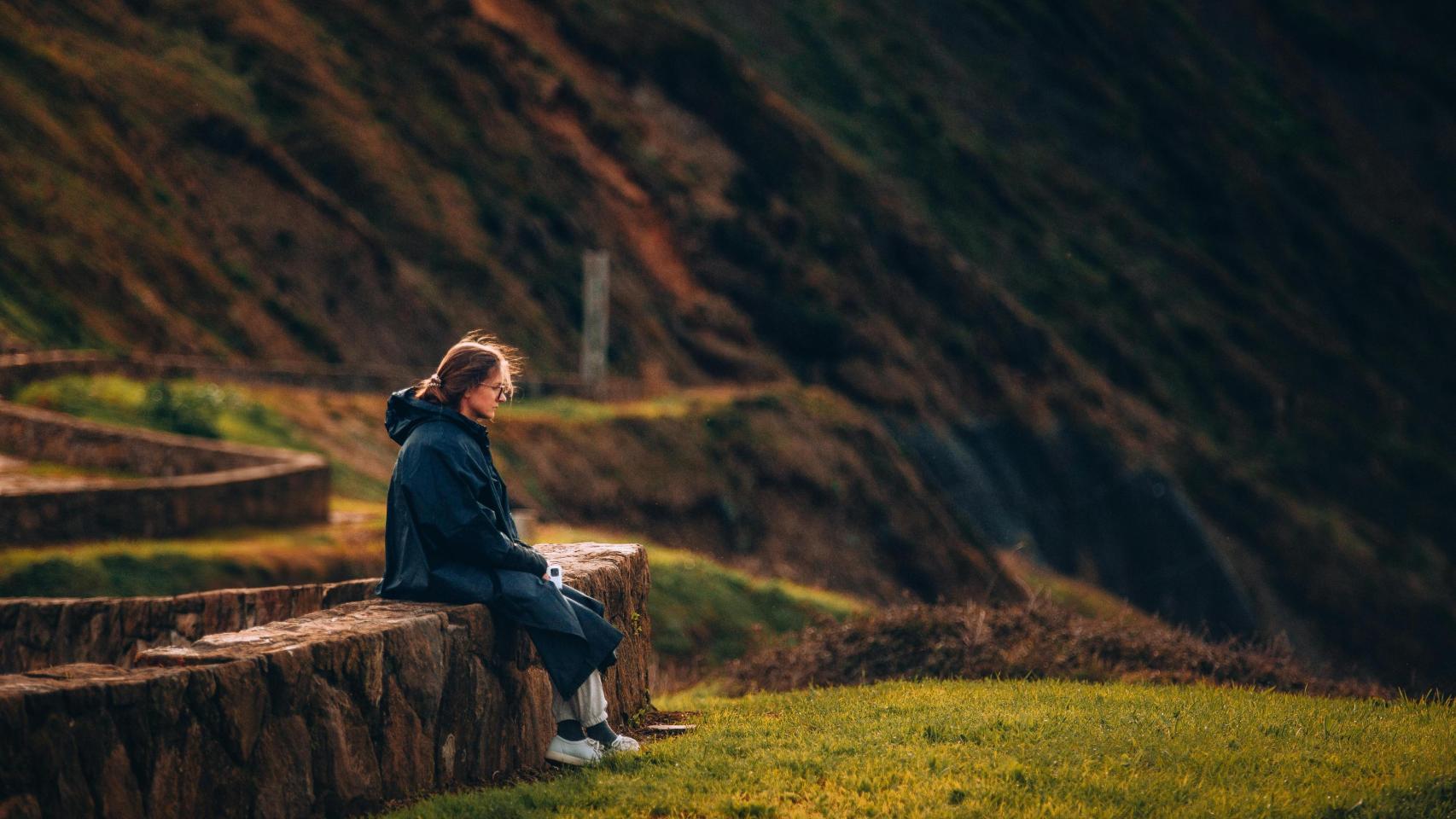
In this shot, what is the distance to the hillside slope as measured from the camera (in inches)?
1716

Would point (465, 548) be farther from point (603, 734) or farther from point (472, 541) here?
point (603, 734)

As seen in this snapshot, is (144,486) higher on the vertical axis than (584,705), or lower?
lower

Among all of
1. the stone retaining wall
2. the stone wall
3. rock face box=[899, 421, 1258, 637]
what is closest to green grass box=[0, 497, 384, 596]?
the stone wall

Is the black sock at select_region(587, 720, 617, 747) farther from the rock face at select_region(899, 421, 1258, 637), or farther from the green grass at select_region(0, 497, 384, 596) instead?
the rock face at select_region(899, 421, 1258, 637)

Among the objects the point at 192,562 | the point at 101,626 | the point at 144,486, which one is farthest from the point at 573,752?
the point at 144,486

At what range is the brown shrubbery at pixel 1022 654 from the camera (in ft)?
36.8

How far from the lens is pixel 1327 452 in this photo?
70750mm

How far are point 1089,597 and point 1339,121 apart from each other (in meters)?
71.4

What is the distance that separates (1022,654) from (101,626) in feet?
20.6

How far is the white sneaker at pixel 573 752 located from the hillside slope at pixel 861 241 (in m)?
28.4

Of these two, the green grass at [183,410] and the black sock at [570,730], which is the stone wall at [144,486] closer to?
the green grass at [183,410]

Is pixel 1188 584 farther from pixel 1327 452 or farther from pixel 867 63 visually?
pixel 867 63

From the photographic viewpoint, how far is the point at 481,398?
22.5 feet

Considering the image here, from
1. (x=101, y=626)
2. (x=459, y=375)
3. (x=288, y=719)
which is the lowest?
(x=101, y=626)
